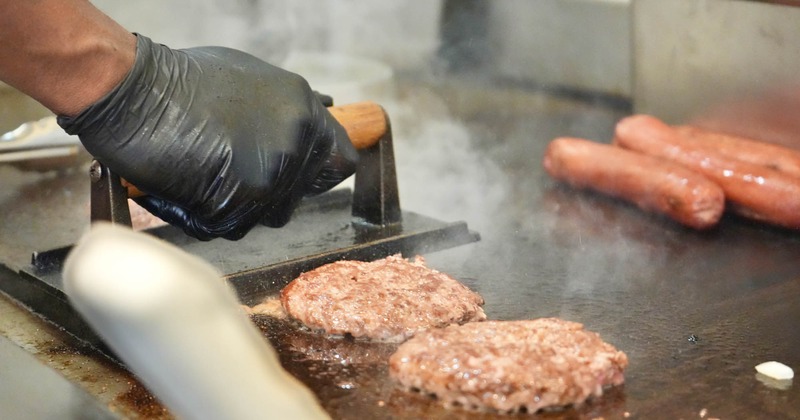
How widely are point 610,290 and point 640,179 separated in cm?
94

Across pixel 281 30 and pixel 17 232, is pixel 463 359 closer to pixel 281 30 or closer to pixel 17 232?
pixel 17 232

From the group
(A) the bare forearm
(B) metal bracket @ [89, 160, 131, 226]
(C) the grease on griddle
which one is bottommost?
(C) the grease on griddle

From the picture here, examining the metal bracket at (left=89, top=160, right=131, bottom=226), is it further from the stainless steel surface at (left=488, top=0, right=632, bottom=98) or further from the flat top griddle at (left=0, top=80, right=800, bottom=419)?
the stainless steel surface at (left=488, top=0, right=632, bottom=98)

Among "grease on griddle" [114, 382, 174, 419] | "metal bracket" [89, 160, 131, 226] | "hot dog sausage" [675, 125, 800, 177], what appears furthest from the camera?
"hot dog sausage" [675, 125, 800, 177]

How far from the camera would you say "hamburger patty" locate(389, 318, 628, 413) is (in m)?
1.74

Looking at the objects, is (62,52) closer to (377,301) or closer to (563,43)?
(377,301)

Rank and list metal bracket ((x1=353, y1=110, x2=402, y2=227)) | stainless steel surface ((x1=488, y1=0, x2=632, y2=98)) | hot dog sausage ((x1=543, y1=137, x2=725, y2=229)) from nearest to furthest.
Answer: metal bracket ((x1=353, y1=110, x2=402, y2=227)), hot dog sausage ((x1=543, y1=137, x2=725, y2=229)), stainless steel surface ((x1=488, y1=0, x2=632, y2=98))

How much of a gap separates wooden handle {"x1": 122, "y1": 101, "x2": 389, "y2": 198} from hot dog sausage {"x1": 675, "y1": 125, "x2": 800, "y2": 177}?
1462 millimetres

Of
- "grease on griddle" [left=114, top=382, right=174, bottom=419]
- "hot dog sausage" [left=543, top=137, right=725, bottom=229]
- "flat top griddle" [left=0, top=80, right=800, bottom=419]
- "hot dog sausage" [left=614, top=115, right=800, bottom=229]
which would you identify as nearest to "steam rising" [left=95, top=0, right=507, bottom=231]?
"flat top griddle" [left=0, top=80, right=800, bottom=419]

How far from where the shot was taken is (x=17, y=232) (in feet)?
9.07

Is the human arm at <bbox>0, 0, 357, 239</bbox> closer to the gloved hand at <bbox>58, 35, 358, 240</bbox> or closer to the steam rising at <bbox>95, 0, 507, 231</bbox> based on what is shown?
the gloved hand at <bbox>58, 35, 358, 240</bbox>

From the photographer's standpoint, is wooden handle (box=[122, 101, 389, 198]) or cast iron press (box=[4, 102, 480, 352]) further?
wooden handle (box=[122, 101, 389, 198])

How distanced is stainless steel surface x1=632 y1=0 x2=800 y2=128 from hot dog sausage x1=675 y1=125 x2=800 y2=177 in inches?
8.7

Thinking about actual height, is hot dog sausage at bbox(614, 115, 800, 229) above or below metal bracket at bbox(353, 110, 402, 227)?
below
